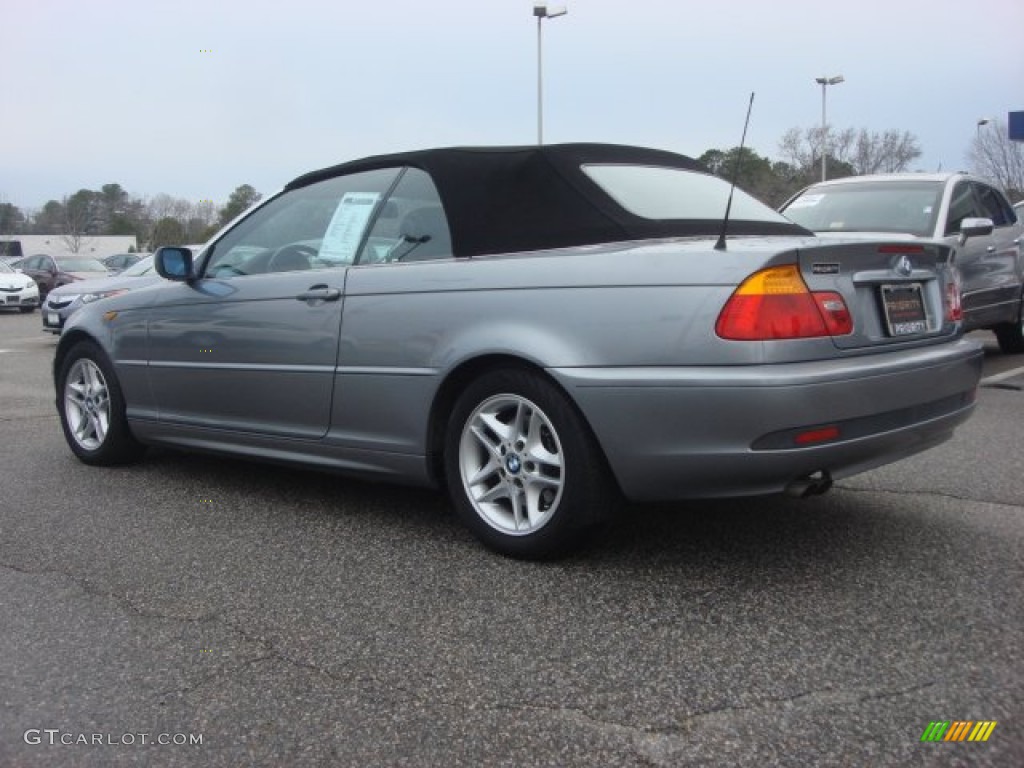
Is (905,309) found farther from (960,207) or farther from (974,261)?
(974,261)

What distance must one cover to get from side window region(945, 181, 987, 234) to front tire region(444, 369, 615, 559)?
17.9 ft

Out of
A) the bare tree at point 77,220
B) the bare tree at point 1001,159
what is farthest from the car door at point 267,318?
the bare tree at point 77,220

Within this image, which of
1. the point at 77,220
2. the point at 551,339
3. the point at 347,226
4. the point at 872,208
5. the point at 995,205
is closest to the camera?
the point at 551,339

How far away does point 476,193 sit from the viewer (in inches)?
145

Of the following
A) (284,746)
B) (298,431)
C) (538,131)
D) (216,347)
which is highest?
(538,131)

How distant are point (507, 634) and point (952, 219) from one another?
630 cm

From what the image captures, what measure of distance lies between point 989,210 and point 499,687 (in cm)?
779

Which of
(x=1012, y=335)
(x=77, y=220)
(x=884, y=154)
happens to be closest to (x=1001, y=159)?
(x=884, y=154)

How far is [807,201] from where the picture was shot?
26.6ft

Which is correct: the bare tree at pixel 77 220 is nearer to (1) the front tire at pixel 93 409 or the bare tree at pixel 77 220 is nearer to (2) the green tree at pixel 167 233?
(2) the green tree at pixel 167 233

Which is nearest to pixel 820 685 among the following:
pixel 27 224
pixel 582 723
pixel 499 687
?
pixel 582 723

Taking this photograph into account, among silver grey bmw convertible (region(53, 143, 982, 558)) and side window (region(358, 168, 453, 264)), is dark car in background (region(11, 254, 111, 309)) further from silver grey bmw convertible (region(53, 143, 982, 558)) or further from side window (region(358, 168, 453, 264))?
side window (region(358, 168, 453, 264))

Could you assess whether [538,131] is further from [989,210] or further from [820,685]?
[820,685]

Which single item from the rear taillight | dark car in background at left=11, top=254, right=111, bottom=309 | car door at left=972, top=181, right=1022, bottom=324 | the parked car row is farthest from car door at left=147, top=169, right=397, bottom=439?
dark car in background at left=11, top=254, right=111, bottom=309
